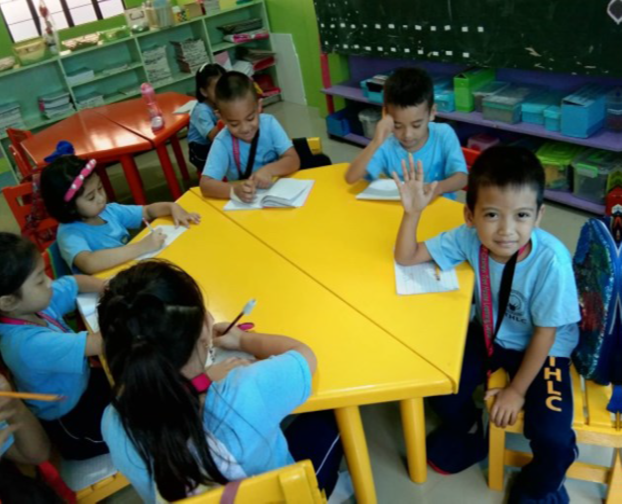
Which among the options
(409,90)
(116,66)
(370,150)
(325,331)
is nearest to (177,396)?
(325,331)

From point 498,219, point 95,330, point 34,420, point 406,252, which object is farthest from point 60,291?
point 498,219

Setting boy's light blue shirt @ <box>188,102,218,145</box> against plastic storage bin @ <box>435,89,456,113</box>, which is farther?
plastic storage bin @ <box>435,89,456,113</box>

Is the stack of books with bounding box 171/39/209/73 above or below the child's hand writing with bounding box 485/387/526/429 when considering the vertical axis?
above

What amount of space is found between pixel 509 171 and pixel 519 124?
195cm

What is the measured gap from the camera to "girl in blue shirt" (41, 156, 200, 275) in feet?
5.55

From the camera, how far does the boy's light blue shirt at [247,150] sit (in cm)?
221

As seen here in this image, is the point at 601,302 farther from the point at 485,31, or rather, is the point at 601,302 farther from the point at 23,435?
the point at 485,31

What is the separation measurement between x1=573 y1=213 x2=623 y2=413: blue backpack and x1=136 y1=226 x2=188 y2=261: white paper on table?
1268mm

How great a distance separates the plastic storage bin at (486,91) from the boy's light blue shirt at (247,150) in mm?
1423

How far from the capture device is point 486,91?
122 inches

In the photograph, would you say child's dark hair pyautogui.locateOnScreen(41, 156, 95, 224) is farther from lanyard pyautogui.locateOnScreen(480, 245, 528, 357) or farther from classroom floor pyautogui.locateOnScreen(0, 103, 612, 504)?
lanyard pyautogui.locateOnScreen(480, 245, 528, 357)

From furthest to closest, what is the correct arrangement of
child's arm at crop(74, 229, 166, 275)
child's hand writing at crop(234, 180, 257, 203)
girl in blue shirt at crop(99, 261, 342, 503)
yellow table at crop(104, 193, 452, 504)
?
child's hand writing at crop(234, 180, 257, 203) < child's arm at crop(74, 229, 166, 275) < yellow table at crop(104, 193, 452, 504) < girl in blue shirt at crop(99, 261, 342, 503)

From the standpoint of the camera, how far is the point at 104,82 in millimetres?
5016

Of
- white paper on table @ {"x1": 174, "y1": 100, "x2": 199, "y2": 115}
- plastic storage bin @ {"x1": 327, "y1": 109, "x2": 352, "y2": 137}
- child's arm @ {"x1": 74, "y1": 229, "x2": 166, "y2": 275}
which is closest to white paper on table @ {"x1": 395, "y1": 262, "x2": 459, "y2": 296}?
child's arm @ {"x1": 74, "y1": 229, "x2": 166, "y2": 275}
